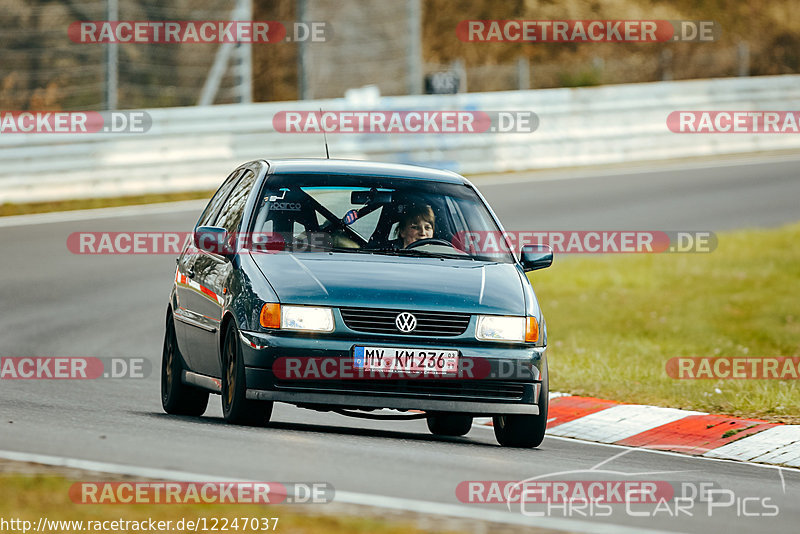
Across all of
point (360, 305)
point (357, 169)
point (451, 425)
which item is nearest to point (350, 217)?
point (357, 169)

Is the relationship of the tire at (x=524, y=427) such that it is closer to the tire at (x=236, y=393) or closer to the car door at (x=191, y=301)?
the tire at (x=236, y=393)

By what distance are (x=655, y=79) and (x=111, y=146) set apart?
981 inches

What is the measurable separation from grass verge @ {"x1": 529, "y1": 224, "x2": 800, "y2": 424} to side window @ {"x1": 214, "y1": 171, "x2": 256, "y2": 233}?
3134 mm

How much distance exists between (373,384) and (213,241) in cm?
145

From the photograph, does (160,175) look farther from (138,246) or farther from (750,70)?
(750,70)

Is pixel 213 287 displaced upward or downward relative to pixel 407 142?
downward

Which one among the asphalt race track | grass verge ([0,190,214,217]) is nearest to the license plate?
the asphalt race track

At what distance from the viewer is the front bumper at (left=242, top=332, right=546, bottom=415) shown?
8.29 meters

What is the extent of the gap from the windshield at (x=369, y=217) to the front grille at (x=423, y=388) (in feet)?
3.52

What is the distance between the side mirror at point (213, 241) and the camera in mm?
9125

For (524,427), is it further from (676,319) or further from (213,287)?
(676,319)

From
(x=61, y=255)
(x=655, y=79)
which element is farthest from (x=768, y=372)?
(x=655, y=79)

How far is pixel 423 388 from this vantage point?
8398 millimetres

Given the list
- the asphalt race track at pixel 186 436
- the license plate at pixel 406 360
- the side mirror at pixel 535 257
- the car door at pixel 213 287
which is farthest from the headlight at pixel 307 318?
the side mirror at pixel 535 257
